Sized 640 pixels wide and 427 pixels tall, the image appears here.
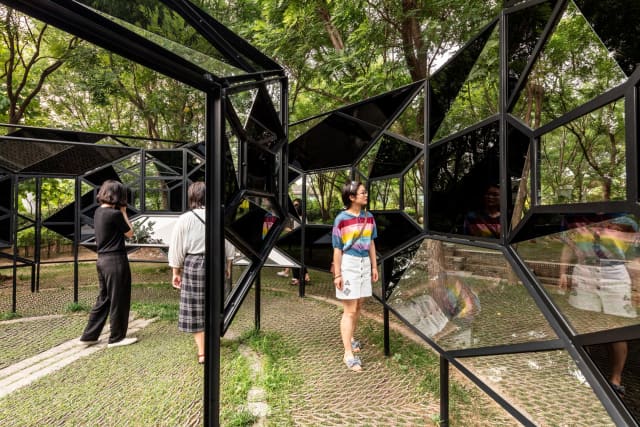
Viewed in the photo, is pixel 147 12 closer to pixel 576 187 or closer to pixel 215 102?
pixel 215 102

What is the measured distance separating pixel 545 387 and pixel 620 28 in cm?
161

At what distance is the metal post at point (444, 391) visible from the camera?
2154 mm

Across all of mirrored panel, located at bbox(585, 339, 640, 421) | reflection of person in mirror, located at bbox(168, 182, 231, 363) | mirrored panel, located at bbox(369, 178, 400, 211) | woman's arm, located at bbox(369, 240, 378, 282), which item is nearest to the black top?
reflection of person in mirror, located at bbox(168, 182, 231, 363)

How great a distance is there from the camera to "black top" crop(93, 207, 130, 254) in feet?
11.2

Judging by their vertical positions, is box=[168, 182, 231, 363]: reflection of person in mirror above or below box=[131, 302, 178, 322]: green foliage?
above

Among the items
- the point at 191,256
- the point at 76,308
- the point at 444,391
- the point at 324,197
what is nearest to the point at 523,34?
the point at 444,391

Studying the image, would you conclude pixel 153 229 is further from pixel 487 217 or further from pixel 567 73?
pixel 567 73

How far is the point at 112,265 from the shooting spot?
348cm

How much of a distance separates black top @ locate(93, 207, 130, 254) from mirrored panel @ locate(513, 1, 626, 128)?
393cm

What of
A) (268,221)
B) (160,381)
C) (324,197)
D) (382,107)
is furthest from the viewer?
(324,197)

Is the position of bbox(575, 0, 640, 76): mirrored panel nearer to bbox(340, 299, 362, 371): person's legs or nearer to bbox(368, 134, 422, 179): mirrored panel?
bbox(368, 134, 422, 179): mirrored panel

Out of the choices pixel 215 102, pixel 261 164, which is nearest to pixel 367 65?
pixel 261 164

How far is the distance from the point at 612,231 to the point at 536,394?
0.91m

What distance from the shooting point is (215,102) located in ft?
5.05
